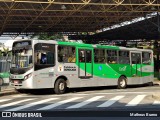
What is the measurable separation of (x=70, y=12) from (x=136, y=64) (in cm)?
1701

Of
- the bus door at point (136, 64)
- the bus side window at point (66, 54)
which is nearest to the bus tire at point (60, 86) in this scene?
the bus side window at point (66, 54)

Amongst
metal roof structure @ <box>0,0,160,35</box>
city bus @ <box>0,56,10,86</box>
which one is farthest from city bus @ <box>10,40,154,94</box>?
metal roof structure @ <box>0,0,160,35</box>

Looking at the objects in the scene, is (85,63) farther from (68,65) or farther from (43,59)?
(43,59)

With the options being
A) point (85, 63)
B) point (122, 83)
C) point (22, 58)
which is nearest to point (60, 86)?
point (85, 63)

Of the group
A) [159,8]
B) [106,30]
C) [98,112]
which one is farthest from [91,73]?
[106,30]

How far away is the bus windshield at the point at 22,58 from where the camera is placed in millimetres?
19969

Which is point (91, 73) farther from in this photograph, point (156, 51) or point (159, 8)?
point (156, 51)

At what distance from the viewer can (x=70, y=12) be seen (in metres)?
43.0

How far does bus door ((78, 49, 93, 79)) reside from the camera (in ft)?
74.4

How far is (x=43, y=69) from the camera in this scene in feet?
66.5

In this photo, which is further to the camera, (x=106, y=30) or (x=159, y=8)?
(x=106, y=30)

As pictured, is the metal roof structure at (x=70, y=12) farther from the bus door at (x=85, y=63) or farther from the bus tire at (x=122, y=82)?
the bus door at (x=85, y=63)

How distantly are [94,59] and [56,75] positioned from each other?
12.4 ft

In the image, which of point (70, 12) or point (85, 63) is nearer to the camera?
point (85, 63)
